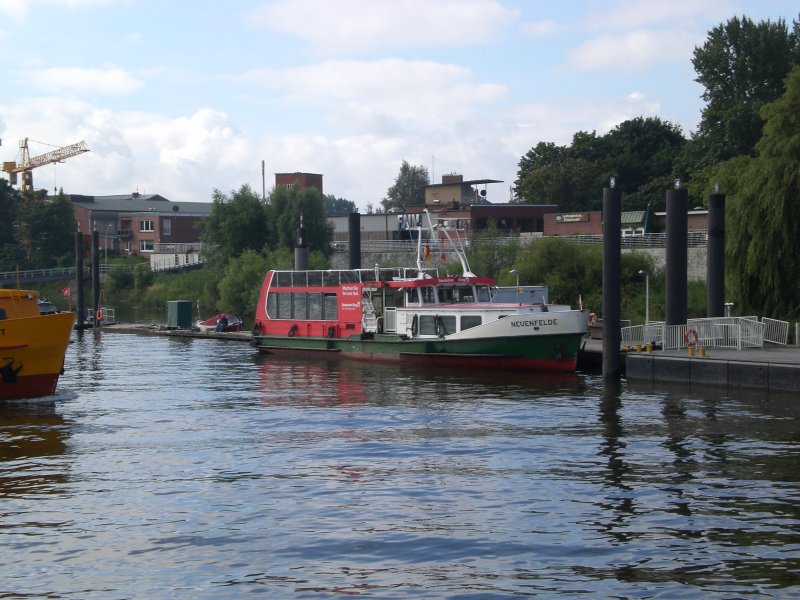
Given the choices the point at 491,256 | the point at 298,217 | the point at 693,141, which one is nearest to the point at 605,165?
the point at 693,141

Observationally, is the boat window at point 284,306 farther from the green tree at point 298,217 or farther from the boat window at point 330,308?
the green tree at point 298,217

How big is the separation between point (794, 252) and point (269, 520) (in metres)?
32.1

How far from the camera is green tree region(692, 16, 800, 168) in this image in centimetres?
8481

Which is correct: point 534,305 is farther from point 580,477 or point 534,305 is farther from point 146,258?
point 146,258

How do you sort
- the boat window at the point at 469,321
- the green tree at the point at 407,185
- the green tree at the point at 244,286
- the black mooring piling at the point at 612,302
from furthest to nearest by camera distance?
1. the green tree at the point at 407,185
2. the green tree at the point at 244,286
3. the boat window at the point at 469,321
4. the black mooring piling at the point at 612,302

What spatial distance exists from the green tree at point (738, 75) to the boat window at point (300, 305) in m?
45.9

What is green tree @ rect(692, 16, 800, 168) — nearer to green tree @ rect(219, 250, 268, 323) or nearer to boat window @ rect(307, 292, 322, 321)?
green tree @ rect(219, 250, 268, 323)

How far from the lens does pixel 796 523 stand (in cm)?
1817

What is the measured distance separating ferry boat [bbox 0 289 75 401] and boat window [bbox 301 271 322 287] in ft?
60.6

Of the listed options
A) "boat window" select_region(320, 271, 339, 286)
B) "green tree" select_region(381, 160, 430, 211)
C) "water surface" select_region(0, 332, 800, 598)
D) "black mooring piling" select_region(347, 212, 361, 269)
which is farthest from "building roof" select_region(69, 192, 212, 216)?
"water surface" select_region(0, 332, 800, 598)

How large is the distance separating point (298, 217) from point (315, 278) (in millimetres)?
39587

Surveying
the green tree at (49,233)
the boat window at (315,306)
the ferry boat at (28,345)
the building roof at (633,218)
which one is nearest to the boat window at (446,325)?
the boat window at (315,306)

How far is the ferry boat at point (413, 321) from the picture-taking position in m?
39.9

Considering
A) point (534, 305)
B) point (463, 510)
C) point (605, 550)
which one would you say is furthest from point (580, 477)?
point (534, 305)
